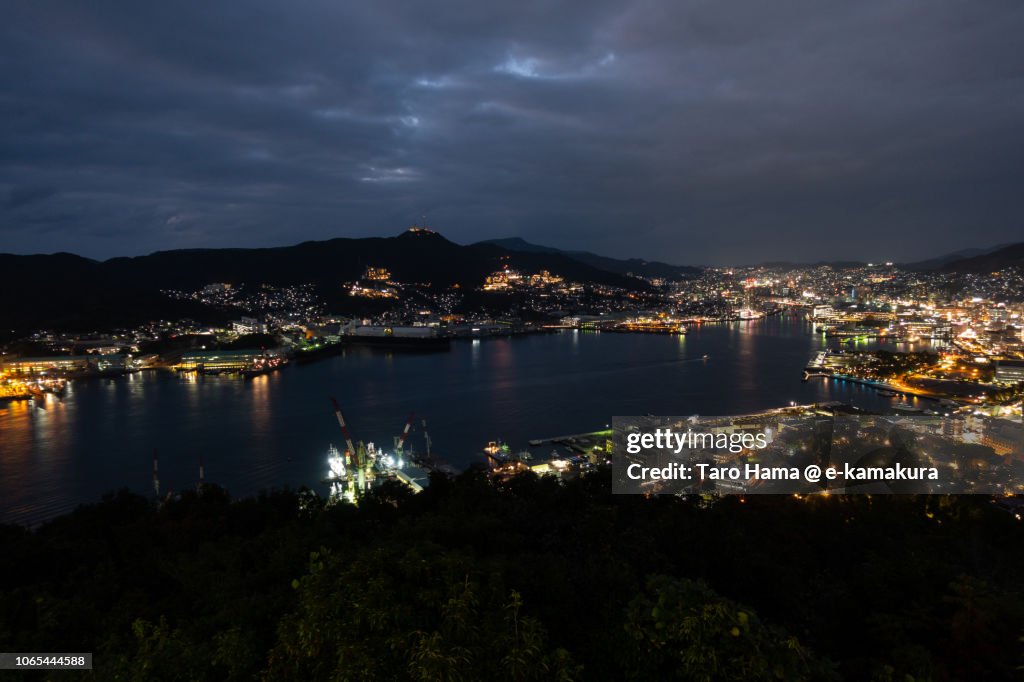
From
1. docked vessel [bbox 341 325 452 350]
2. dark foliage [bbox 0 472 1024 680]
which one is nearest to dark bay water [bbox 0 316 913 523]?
docked vessel [bbox 341 325 452 350]

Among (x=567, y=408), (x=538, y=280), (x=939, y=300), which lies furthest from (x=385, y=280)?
(x=939, y=300)

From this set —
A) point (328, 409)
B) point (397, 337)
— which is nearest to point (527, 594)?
point (328, 409)

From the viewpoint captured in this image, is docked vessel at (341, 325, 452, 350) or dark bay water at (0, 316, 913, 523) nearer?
dark bay water at (0, 316, 913, 523)

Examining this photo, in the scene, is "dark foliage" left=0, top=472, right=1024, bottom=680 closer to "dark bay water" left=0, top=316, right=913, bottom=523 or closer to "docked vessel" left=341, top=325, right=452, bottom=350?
"dark bay water" left=0, top=316, right=913, bottom=523

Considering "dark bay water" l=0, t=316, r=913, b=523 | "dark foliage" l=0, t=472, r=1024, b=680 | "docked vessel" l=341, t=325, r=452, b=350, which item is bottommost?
"dark bay water" l=0, t=316, r=913, b=523

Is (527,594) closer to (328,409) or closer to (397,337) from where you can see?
(328,409)

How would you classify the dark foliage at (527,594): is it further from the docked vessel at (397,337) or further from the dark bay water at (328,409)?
the docked vessel at (397,337)

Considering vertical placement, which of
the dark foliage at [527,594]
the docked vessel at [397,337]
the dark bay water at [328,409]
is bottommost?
the dark bay water at [328,409]

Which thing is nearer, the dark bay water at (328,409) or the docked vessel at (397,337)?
the dark bay water at (328,409)

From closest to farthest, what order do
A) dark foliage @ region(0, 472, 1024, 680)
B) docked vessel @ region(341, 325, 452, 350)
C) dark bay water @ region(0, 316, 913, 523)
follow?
dark foliage @ region(0, 472, 1024, 680)
dark bay water @ region(0, 316, 913, 523)
docked vessel @ region(341, 325, 452, 350)

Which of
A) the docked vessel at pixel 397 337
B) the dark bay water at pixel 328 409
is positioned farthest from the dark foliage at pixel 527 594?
the docked vessel at pixel 397 337
